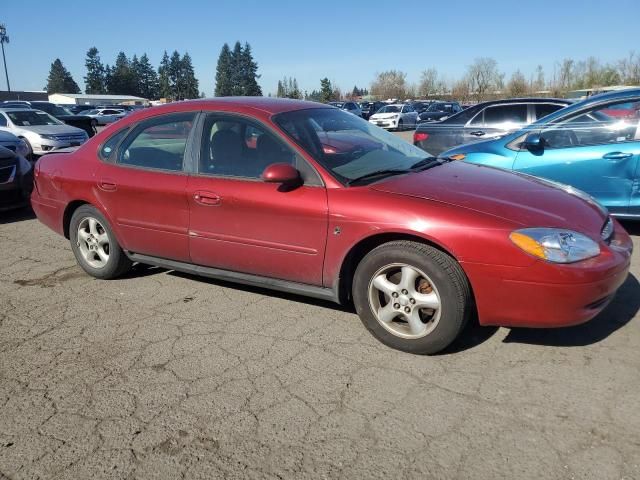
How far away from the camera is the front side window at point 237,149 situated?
3.63 metres

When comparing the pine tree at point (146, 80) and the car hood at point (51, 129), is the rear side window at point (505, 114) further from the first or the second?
the pine tree at point (146, 80)

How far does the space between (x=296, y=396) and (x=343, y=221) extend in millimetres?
1087

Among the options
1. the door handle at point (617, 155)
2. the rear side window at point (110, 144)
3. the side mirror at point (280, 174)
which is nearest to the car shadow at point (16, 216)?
the rear side window at point (110, 144)

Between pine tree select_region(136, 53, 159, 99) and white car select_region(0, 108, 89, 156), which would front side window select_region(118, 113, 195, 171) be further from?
pine tree select_region(136, 53, 159, 99)

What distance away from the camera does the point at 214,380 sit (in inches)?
115

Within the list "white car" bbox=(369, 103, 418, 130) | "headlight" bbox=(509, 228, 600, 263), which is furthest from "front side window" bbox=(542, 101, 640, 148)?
"white car" bbox=(369, 103, 418, 130)

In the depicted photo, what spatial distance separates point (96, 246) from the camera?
4586 millimetres

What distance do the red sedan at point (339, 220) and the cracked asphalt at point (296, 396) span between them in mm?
308

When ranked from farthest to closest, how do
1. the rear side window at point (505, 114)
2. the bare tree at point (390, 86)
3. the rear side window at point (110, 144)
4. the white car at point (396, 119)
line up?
the bare tree at point (390, 86) → the white car at point (396, 119) → the rear side window at point (505, 114) → the rear side window at point (110, 144)

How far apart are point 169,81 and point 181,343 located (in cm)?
13750

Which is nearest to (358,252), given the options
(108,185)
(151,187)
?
(151,187)

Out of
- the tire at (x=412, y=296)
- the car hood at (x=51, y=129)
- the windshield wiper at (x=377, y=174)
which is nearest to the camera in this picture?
Answer: the tire at (x=412, y=296)

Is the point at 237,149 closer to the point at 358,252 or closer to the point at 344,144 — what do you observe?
the point at 344,144

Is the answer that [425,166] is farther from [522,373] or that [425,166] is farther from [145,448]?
[145,448]
